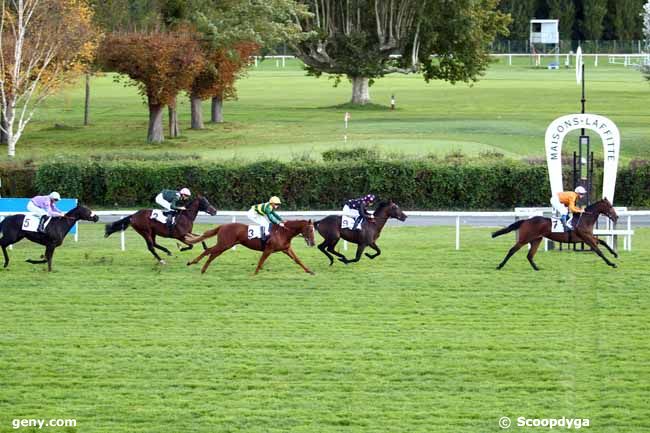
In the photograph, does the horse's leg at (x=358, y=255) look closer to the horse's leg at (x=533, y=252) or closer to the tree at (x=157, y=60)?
the horse's leg at (x=533, y=252)

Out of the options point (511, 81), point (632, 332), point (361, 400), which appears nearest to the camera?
point (361, 400)

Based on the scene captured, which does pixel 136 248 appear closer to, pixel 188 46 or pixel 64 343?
pixel 64 343

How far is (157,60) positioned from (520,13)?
57961mm

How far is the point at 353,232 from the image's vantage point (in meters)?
17.9

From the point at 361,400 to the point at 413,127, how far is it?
31.0 m

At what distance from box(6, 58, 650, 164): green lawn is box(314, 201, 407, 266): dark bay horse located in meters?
9.24

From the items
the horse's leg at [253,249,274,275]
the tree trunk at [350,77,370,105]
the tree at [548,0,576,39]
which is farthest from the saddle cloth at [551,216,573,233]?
the tree at [548,0,576,39]

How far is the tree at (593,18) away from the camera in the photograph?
289 feet

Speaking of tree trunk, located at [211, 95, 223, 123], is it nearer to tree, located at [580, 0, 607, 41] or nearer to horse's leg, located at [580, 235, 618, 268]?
horse's leg, located at [580, 235, 618, 268]

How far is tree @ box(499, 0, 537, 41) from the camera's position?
8931cm

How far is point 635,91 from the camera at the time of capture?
197 feet

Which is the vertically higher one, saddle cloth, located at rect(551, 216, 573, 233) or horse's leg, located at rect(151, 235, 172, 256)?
saddle cloth, located at rect(551, 216, 573, 233)

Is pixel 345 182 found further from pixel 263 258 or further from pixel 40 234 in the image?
pixel 40 234

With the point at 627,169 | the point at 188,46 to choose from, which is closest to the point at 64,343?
the point at 627,169
